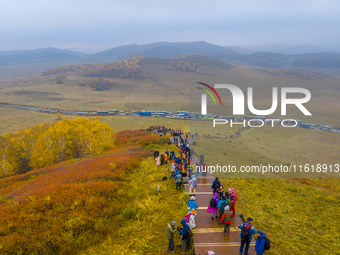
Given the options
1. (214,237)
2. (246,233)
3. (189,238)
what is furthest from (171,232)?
(246,233)

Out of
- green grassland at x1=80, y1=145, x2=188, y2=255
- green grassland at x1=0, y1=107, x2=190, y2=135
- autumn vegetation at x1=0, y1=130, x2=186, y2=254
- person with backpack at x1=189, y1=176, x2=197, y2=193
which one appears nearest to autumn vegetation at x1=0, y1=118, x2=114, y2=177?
autumn vegetation at x1=0, y1=130, x2=186, y2=254

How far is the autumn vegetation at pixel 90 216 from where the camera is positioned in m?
9.75

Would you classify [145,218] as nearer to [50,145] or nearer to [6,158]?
[50,145]

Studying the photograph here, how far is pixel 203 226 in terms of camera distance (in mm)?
10367

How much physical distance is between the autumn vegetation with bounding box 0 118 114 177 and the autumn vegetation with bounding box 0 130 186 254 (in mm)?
17159

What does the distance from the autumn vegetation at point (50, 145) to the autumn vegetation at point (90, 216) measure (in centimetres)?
1716

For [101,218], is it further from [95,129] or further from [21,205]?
[95,129]

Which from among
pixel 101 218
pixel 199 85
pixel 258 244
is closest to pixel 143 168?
pixel 101 218

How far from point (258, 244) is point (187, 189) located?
701 cm

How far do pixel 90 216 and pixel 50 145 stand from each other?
2494 centimetres

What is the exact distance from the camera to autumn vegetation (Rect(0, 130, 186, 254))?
32.0 ft

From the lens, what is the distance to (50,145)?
31.7 meters

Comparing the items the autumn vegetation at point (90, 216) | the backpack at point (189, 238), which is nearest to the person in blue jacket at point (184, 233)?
the backpack at point (189, 238)

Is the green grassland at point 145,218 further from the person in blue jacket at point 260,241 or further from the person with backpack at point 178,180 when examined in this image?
the person in blue jacket at point 260,241
